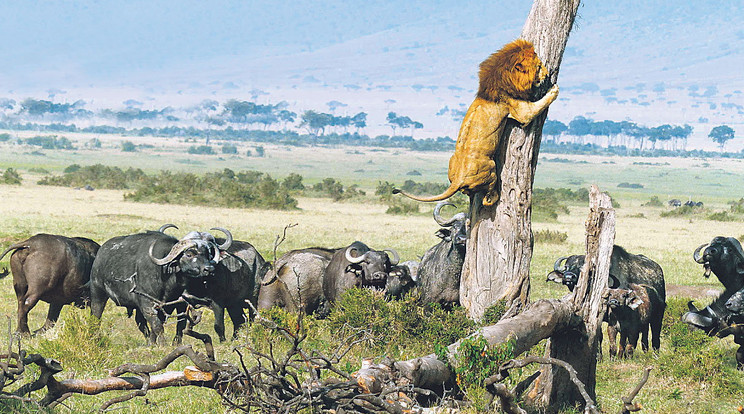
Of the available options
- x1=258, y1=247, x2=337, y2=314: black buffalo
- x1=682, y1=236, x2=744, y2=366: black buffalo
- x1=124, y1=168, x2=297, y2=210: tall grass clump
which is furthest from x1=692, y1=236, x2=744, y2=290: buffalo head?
x1=124, y1=168, x2=297, y2=210: tall grass clump

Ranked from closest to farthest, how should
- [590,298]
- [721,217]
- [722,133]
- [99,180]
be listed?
[590,298] → [721,217] → [99,180] → [722,133]

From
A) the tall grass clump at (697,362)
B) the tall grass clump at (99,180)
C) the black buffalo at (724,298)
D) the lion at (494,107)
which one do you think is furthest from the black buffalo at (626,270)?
the tall grass clump at (99,180)

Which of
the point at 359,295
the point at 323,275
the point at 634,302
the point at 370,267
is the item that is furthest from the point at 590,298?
the point at 323,275

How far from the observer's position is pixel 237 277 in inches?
500

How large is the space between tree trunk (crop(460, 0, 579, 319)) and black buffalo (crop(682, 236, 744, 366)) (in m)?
2.43

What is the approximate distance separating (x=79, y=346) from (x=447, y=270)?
4.80 m

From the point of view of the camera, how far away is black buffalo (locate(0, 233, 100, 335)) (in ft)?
39.5

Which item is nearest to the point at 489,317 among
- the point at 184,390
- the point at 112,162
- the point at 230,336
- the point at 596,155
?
the point at 184,390

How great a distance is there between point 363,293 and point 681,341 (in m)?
3.77

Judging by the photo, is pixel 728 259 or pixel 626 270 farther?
pixel 626 270

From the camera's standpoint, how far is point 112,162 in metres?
123

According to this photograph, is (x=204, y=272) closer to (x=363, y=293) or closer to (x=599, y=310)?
(x=363, y=293)

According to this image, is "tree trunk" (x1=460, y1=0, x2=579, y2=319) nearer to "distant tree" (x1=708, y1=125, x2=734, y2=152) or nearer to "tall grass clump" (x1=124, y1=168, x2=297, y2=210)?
"tall grass clump" (x1=124, y1=168, x2=297, y2=210)

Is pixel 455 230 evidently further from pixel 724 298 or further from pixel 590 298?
pixel 590 298
